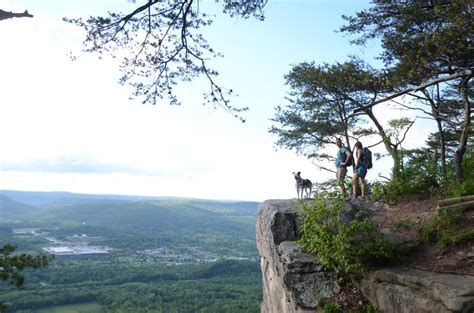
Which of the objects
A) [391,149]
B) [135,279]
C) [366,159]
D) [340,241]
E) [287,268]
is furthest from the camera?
[135,279]

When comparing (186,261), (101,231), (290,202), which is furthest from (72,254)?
(290,202)

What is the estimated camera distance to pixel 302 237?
7.69 metres

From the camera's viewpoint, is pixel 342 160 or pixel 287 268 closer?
pixel 287 268

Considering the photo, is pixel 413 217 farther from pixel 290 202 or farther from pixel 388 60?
pixel 388 60

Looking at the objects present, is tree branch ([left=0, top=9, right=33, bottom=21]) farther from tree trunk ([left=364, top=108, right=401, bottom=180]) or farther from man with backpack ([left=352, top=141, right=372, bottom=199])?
tree trunk ([left=364, top=108, right=401, bottom=180])

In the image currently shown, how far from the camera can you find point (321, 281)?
682cm

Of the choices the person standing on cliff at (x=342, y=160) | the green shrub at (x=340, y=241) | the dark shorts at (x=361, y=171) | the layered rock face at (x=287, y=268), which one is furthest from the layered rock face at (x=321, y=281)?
the person standing on cliff at (x=342, y=160)

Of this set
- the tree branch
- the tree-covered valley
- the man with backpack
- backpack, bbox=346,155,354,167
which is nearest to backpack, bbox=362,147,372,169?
the man with backpack

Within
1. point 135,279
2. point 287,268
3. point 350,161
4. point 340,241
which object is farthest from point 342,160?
point 135,279

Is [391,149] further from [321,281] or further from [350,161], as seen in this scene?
[321,281]

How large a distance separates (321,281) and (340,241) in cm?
77

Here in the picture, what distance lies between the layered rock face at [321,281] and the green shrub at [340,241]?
216 millimetres

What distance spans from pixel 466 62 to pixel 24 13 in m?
8.83

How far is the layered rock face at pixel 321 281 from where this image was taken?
17.0ft
